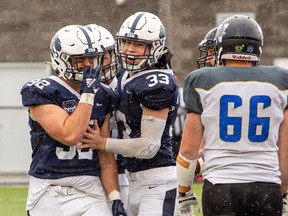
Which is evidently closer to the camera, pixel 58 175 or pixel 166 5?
pixel 58 175

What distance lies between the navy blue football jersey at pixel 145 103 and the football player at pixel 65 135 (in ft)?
0.58

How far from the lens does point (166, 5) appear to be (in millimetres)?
20078

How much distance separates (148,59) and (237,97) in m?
1.03

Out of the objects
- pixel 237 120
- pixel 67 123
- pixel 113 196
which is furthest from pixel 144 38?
pixel 237 120

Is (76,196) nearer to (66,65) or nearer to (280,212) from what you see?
(66,65)

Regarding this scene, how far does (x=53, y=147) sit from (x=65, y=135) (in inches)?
7.8

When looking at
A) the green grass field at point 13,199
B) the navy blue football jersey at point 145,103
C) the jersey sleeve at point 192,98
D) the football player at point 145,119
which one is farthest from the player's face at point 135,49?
the green grass field at point 13,199

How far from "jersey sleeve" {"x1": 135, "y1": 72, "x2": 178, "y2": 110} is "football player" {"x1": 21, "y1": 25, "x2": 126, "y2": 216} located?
0.23m

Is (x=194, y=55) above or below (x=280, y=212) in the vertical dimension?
below

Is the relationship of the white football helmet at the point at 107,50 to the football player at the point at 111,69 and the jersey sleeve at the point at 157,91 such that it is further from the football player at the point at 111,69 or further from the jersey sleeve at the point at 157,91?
the jersey sleeve at the point at 157,91

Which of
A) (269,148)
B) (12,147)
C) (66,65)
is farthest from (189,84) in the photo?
(12,147)

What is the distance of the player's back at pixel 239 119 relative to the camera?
15.1 ft

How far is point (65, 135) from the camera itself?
16.4 feet

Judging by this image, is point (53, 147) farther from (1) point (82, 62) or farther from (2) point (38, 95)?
(1) point (82, 62)
